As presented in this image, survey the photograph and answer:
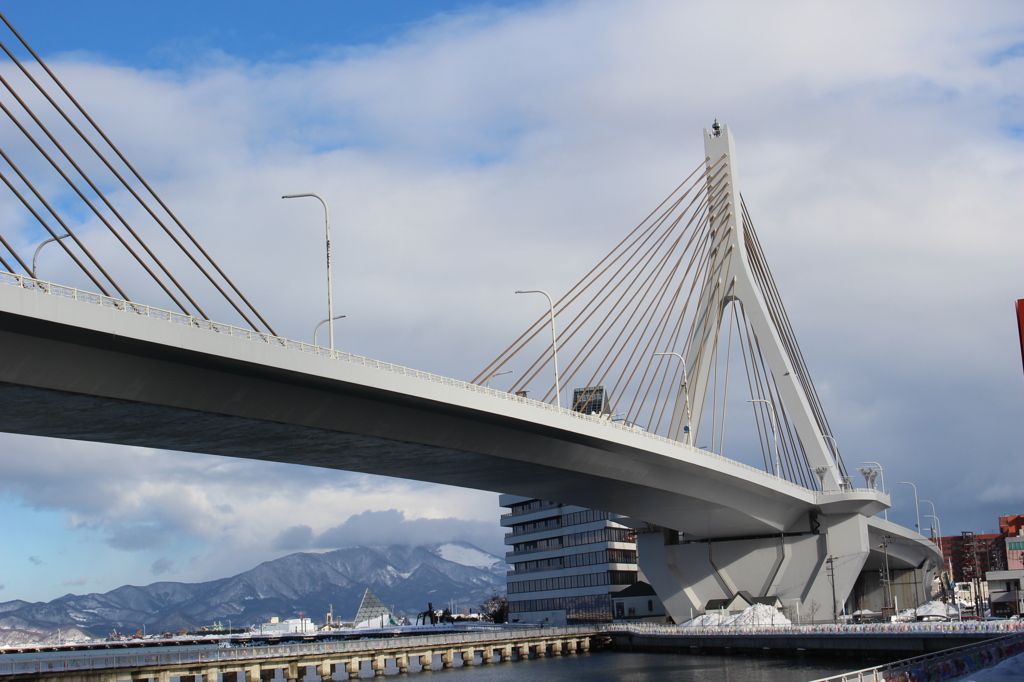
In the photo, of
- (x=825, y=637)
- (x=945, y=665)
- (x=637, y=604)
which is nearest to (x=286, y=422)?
(x=945, y=665)

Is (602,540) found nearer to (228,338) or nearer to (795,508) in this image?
(795,508)

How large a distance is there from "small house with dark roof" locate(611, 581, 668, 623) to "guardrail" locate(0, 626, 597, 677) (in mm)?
17284

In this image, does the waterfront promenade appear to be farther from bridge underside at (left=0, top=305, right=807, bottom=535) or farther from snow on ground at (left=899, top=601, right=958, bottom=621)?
snow on ground at (left=899, top=601, right=958, bottom=621)

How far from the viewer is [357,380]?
36.8 metres

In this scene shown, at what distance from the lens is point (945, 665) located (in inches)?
1208

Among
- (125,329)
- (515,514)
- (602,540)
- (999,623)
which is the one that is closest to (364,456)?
(125,329)

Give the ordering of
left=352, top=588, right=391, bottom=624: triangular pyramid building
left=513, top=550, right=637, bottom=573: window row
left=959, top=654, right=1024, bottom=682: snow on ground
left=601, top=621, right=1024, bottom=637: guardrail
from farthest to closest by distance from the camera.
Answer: left=352, top=588, right=391, bottom=624: triangular pyramid building < left=513, top=550, right=637, bottom=573: window row < left=601, top=621, right=1024, bottom=637: guardrail < left=959, top=654, right=1024, bottom=682: snow on ground

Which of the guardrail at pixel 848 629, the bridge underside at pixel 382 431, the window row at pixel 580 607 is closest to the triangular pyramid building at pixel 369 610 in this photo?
the window row at pixel 580 607

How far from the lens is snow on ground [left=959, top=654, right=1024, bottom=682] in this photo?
26.7 metres

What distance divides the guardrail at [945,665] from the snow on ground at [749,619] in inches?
1065

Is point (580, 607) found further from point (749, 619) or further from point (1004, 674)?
point (1004, 674)

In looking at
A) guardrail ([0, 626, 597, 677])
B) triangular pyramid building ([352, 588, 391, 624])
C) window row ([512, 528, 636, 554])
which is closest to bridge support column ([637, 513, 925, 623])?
guardrail ([0, 626, 597, 677])

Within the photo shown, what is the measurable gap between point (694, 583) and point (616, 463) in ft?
82.4

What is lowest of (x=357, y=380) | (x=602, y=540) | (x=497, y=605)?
(x=497, y=605)
